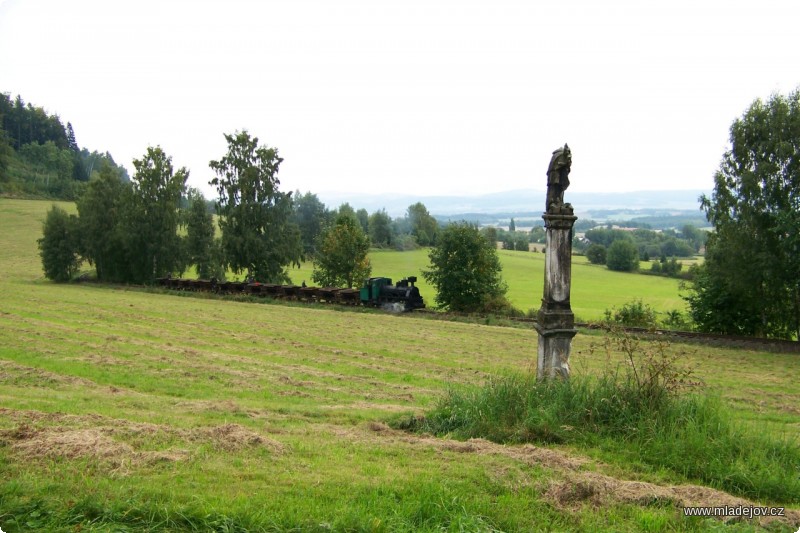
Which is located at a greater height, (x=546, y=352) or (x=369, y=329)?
(x=546, y=352)

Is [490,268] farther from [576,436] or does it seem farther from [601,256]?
[601,256]

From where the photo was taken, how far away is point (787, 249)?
23.2 meters

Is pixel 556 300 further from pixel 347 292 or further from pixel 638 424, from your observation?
pixel 347 292

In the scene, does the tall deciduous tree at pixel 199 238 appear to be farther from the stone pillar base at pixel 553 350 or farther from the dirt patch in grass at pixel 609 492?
the dirt patch in grass at pixel 609 492

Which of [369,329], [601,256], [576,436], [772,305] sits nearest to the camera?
[576,436]

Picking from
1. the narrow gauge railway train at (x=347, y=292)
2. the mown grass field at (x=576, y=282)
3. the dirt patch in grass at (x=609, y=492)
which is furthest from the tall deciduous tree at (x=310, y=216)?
the dirt patch in grass at (x=609, y=492)

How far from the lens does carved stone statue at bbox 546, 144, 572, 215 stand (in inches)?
327

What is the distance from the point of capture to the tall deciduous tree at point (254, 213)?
42406 mm

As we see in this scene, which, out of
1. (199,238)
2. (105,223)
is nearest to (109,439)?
(199,238)

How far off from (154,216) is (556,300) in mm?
41383

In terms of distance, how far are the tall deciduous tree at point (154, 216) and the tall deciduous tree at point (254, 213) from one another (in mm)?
3907

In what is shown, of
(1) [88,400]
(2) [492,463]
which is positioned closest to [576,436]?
(2) [492,463]

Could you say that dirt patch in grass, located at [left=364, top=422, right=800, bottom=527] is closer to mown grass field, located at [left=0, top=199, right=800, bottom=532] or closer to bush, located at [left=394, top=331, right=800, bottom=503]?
mown grass field, located at [left=0, top=199, right=800, bottom=532]

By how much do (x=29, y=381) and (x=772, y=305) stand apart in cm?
2884
